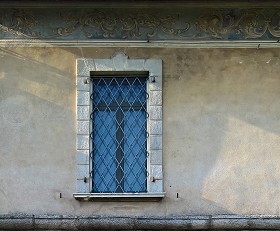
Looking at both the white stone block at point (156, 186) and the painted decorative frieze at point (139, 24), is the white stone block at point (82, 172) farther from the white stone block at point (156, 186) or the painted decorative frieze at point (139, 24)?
the painted decorative frieze at point (139, 24)

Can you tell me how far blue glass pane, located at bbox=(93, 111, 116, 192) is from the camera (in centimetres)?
1323

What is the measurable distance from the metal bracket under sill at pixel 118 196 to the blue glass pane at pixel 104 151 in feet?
0.80

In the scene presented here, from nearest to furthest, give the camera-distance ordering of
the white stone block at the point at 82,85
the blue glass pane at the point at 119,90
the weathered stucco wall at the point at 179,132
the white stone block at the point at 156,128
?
the weathered stucco wall at the point at 179,132 → the white stone block at the point at 156,128 → the white stone block at the point at 82,85 → the blue glass pane at the point at 119,90

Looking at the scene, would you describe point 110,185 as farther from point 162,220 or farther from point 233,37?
point 233,37

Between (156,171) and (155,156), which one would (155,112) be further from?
(156,171)

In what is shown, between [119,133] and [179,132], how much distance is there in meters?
0.81

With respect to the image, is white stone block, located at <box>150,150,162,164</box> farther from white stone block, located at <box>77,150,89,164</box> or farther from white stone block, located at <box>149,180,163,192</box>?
white stone block, located at <box>77,150,89,164</box>

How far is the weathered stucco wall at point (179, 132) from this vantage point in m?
13.1

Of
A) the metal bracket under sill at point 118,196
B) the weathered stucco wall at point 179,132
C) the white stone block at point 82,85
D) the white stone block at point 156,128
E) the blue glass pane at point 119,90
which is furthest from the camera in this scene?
the blue glass pane at point 119,90

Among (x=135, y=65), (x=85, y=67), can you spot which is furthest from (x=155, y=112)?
(x=85, y=67)

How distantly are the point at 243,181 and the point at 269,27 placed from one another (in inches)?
83.5

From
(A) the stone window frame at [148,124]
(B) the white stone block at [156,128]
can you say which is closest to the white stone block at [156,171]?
(A) the stone window frame at [148,124]

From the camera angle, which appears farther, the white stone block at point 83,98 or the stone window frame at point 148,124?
the white stone block at point 83,98

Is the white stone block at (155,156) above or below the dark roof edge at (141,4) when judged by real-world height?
below
